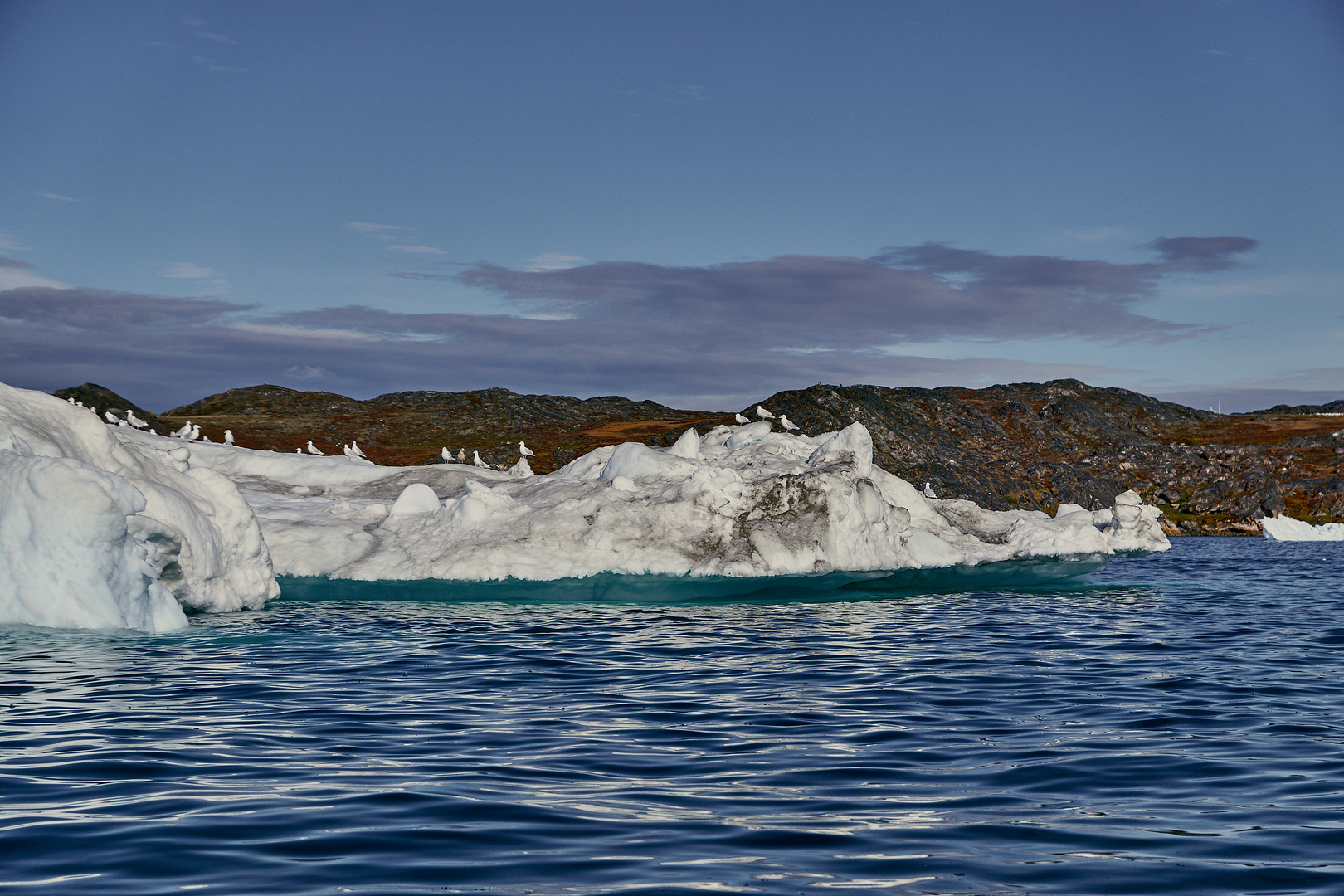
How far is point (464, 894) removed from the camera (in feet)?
20.5

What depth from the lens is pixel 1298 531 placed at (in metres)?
92.9

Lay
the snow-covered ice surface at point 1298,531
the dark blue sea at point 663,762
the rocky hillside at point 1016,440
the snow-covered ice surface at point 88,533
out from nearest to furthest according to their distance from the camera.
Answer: the dark blue sea at point 663,762, the snow-covered ice surface at point 88,533, the snow-covered ice surface at point 1298,531, the rocky hillside at point 1016,440

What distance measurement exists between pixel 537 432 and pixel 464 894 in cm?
15935

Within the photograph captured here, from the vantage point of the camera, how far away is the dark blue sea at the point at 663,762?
22.3 ft

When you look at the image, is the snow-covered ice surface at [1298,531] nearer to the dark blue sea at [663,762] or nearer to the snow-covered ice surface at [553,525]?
the snow-covered ice surface at [553,525]

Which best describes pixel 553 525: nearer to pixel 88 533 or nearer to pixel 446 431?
pixel 88 533

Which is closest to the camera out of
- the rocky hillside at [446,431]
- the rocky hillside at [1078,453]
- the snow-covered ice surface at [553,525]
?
the snow-covered ice surface at [553,525]

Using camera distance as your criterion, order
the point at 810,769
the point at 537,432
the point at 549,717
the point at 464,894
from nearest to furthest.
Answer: the point at 464,894
the point at 810,769
the point at 549,717
the point at 537,432

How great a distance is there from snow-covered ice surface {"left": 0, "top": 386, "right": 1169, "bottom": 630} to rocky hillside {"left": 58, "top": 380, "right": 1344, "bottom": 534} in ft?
192

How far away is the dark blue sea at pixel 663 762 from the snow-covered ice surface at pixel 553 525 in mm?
2345

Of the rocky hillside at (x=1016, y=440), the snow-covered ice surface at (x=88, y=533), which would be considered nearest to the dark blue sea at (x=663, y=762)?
the snow-covered ice surface at (x=88, y=533)

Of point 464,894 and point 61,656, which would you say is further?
point 61,656

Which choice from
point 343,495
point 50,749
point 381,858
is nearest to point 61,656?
point 50,749

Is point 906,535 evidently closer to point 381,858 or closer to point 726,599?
point 726,599
